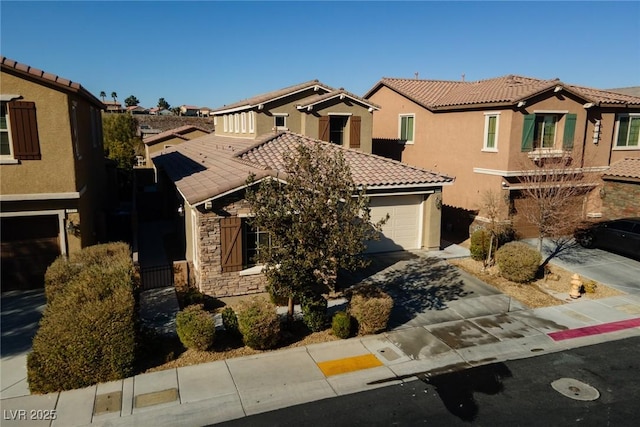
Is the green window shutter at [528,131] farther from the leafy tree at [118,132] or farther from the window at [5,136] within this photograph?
the leafy tree at [118,132]

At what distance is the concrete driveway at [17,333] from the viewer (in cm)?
946

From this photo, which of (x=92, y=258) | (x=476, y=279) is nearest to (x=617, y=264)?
(x=476, y=279)

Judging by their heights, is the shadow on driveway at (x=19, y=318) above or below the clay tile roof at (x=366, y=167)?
below

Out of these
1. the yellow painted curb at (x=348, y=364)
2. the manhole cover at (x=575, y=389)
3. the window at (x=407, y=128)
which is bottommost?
the manhole cover at (x=575, y=389)

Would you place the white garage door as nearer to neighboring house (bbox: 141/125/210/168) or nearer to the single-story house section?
the single-story house section

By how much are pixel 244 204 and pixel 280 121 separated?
10.3m

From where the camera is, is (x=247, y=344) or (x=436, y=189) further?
(x=436, y=189)

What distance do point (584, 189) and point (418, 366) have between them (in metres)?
15.9

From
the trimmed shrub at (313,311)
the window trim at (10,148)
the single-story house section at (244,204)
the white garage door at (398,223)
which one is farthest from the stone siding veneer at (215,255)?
the white garage door at (398,223)

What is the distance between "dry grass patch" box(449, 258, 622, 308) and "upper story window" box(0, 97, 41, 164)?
1472 cm

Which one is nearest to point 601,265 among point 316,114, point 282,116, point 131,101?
point 316,114

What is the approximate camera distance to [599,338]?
12.2 meters

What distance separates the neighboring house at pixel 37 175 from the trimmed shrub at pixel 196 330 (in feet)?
19.5

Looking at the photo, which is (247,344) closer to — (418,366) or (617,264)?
(418,366)
